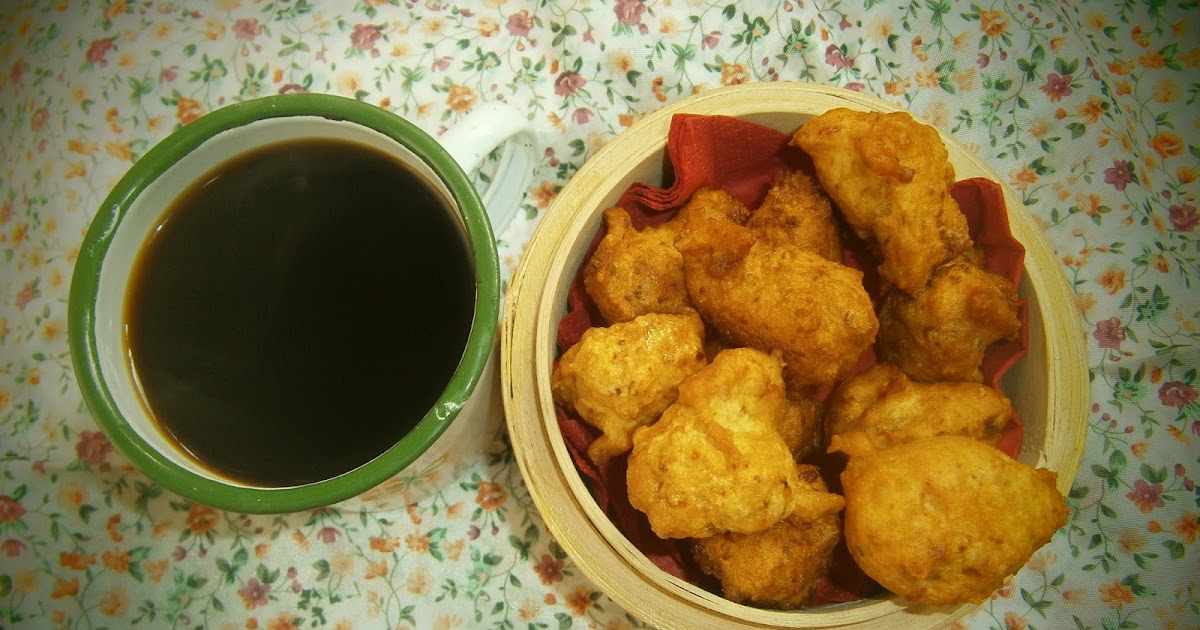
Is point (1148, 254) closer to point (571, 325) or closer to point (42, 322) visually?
point (571, 325)

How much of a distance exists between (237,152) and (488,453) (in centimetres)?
58

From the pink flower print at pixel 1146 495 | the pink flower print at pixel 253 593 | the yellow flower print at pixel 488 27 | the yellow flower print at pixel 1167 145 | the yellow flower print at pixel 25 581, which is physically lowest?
the yellow flower print at pixel 25 581

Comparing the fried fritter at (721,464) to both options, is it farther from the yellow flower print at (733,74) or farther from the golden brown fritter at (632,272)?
the yellow flower print at (733,74)

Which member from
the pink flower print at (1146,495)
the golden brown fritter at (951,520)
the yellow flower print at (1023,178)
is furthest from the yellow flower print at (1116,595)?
the yellow flower print at (1023,178)

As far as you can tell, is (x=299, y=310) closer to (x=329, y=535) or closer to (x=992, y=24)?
(x=329, y=535)

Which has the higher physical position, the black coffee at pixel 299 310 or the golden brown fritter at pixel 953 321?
the black coffee at pixel 299 310

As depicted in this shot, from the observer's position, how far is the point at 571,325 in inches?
39.9

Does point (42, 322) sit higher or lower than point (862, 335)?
lower

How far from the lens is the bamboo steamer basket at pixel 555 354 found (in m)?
0.87

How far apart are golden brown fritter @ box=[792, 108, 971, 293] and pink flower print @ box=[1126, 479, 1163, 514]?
0.58 metres

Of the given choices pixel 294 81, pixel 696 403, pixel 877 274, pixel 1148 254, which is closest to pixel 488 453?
pixel 696 403

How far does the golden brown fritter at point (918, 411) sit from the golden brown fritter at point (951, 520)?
0.06m

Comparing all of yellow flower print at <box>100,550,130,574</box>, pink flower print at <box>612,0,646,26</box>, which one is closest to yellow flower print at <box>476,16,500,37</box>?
pink flower print at <box>612,0,646,26</box>

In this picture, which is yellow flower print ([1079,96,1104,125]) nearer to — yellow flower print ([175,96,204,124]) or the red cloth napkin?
the red cloth napkin
